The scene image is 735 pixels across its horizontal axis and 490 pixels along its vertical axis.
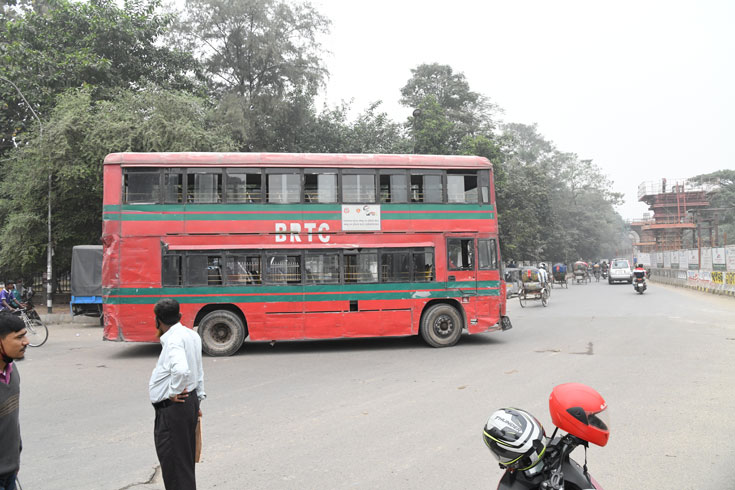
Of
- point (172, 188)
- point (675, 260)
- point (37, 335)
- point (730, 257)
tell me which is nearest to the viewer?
point (172, 188)

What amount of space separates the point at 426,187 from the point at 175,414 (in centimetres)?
920

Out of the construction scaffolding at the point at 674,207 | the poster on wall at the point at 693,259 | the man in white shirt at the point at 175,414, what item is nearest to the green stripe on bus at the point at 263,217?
the man in white shirt at the point at 175,414

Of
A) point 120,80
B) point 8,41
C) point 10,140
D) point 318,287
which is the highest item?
point 8,41

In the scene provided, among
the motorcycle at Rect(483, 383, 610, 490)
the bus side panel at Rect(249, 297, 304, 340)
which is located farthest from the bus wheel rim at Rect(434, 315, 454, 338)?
the motorcycle at Rect(483, 383, 610, 490)

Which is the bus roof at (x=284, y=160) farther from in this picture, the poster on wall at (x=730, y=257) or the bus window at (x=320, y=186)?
the poster on wall at (x=730, y=257)

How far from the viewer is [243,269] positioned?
37.4 feet

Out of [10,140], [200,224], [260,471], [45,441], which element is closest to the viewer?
[260,471]

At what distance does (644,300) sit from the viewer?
23281mm

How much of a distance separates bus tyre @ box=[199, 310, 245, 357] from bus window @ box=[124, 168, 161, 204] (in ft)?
9.20

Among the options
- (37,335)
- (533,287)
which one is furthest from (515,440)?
(533,287)

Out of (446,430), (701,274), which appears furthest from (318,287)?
(701,274)

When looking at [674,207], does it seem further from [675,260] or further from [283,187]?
[283,187]

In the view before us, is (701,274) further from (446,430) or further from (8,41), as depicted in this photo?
(8,41)

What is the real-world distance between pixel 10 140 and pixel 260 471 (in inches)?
1079
